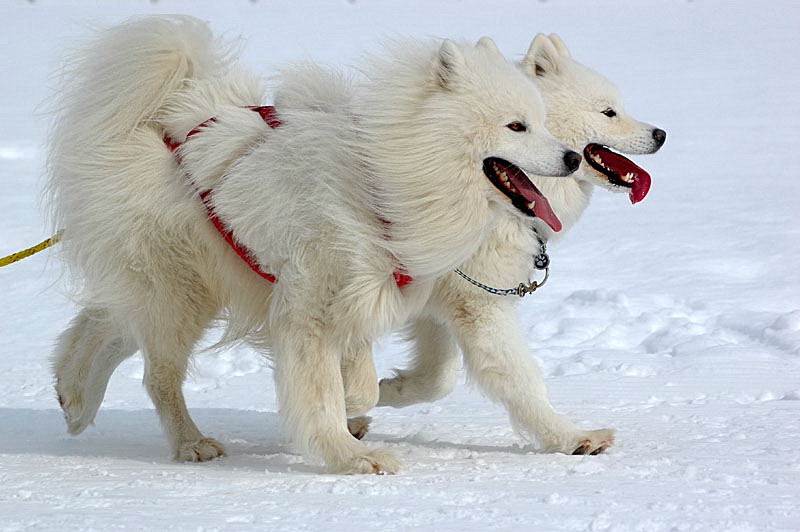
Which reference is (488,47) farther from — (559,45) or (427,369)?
(427,369)

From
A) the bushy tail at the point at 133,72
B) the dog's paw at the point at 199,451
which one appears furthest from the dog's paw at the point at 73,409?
the bushy tail at the point at 133,72

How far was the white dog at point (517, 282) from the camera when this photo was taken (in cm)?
450

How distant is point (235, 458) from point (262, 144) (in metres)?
1.38

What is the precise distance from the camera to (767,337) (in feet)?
21.6

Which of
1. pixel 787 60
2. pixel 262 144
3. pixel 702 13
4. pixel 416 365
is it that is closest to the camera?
pixel 262 144

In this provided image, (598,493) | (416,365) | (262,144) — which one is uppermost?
(262,144)

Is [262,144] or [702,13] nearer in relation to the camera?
[262,144]

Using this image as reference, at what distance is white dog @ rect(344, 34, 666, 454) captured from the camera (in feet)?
14.8

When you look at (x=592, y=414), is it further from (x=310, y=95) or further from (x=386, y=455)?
(x=310, y=95)

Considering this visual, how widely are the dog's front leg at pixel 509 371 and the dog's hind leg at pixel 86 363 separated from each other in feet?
5.59

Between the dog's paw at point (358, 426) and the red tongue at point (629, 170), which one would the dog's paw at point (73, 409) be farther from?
the red tongue at point (629, 170)

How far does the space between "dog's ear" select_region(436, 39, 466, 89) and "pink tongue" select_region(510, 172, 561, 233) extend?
0.42m

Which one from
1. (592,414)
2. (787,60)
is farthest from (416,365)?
(787,60)

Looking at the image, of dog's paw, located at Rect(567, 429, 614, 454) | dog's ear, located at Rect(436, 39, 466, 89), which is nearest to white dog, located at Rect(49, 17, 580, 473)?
dog's ear, located at Rect(436, 39, 466, 89)
